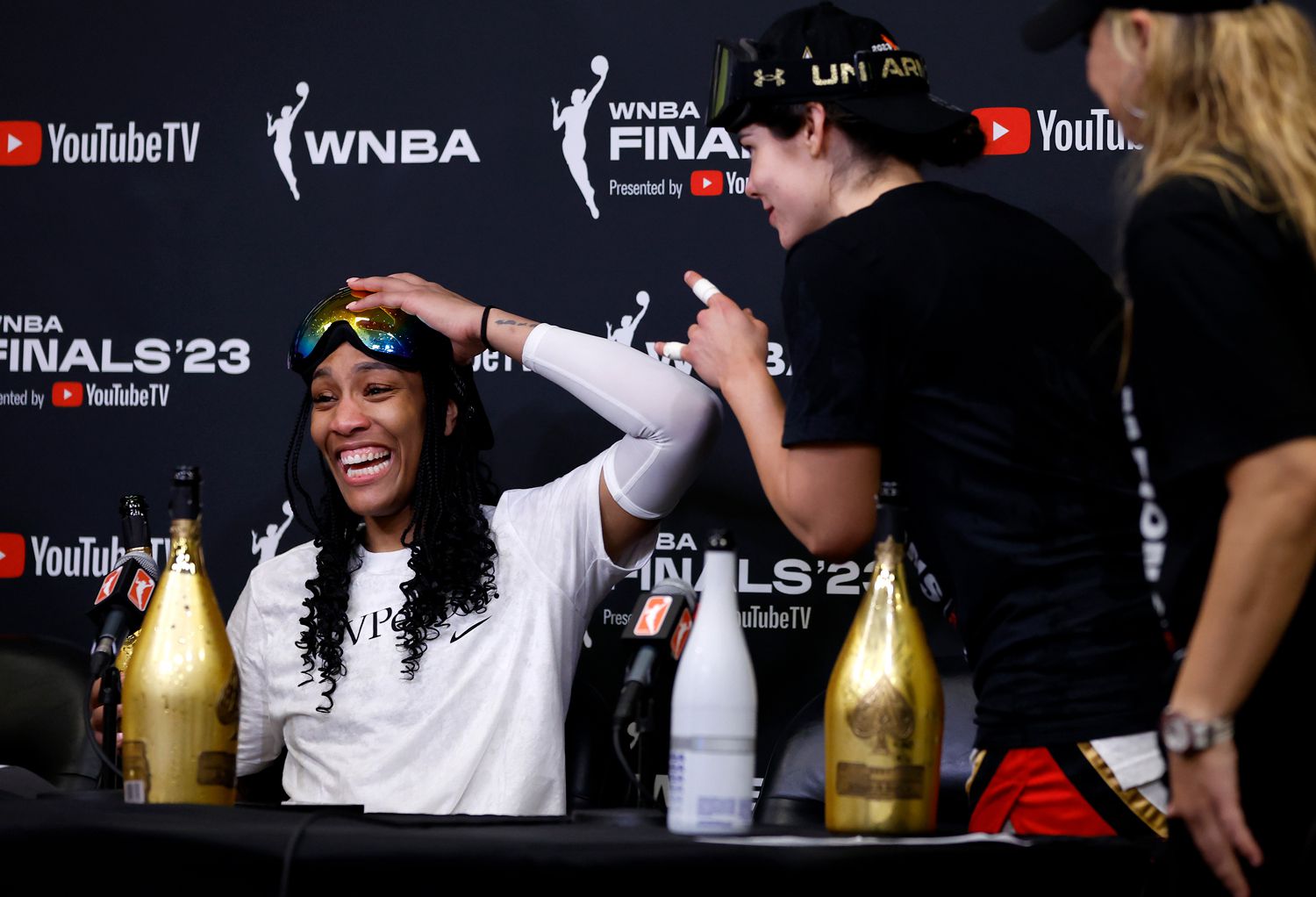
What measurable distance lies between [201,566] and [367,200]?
1304 millimetres

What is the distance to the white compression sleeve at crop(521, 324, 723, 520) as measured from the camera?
2055mm

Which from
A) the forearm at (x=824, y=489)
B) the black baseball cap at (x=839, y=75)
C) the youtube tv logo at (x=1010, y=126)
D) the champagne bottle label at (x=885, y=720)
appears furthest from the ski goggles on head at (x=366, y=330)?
the champagne bottle label at (x=885, y=720)

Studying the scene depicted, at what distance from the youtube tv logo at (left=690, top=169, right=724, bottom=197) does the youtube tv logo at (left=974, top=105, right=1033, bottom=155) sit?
469 mm

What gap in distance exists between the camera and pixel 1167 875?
113cm

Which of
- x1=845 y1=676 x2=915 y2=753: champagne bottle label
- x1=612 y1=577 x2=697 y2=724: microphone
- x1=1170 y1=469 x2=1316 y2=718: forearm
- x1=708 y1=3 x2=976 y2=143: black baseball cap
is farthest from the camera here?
x1=708 y1=3 x2=976 y2=143: black baseball cap

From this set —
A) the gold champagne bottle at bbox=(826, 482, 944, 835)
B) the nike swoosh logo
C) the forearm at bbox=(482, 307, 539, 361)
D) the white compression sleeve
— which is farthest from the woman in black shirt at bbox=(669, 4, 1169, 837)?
the nike swoosh logo

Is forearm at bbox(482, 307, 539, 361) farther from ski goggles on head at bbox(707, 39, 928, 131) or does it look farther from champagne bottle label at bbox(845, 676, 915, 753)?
champagne bottle label at bbox(845, 676, 915, 753)

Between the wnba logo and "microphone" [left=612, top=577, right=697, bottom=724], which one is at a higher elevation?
the wnba logo

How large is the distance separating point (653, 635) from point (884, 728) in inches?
10.4

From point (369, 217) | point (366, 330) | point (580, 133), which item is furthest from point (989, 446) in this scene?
point (369, 217)

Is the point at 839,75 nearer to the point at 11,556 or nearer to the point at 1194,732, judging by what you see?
the point at 1194,732

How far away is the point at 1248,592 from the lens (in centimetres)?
102

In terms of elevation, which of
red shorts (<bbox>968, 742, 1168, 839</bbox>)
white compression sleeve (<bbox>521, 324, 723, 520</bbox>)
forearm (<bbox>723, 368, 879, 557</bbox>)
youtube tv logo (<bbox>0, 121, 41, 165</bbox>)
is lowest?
red shorts (<bbox>968, 742, 1168, 839</bbox>)

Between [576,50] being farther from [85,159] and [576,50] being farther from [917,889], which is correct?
[917,889]
